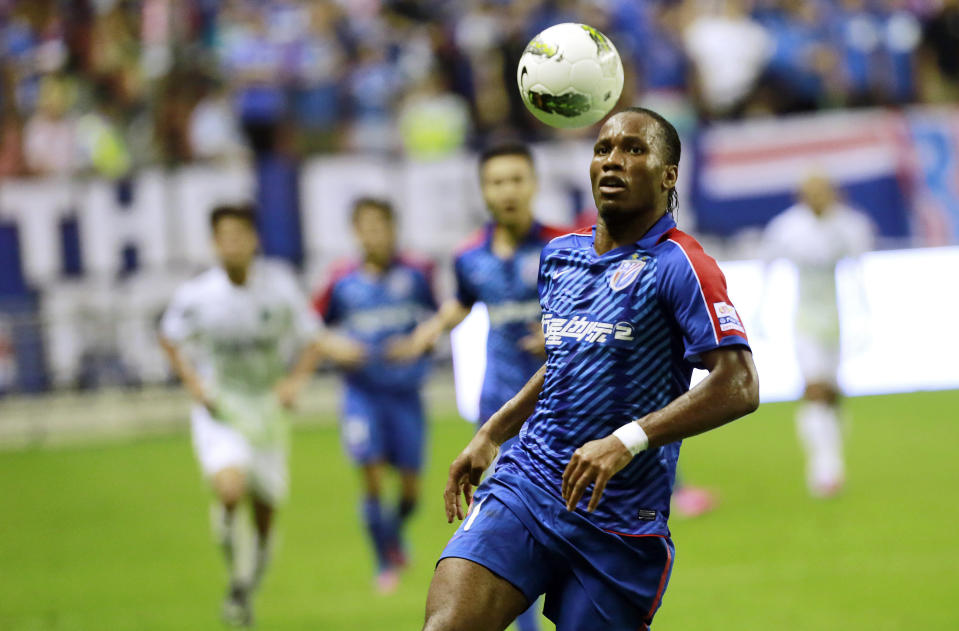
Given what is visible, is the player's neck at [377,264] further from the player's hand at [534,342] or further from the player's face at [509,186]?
the player's hand at [534,342]

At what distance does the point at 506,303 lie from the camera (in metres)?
7.31

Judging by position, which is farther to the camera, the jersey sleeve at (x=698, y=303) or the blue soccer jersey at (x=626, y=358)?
the blue soccer jersey at (x=626, y=358)

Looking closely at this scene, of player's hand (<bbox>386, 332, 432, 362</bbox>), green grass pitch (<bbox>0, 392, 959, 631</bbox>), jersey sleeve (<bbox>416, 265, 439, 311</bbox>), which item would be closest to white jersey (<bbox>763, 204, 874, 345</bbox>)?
green grass pitch (<bbox>0, 392, 959, 631</bbox>)

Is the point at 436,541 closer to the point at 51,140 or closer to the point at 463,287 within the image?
the point at 463,287

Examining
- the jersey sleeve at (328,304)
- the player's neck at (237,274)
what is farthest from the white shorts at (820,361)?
the player's neck at (237,274)

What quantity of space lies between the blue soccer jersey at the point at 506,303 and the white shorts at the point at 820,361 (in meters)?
5.63

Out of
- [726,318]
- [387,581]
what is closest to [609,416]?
[726,318]

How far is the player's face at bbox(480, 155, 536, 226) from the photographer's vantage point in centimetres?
716

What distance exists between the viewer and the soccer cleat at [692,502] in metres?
11.5

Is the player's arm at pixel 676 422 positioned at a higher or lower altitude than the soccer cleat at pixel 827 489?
higher

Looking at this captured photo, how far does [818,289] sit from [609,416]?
8.59 meters

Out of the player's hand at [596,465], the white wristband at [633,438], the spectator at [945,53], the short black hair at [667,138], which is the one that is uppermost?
the spectator at [945,53]

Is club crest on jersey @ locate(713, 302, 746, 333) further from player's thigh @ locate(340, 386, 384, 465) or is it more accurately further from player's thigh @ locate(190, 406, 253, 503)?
player's thigh @ locate(340, 386, 384, 465)

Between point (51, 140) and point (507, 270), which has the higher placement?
point (51, 140)
